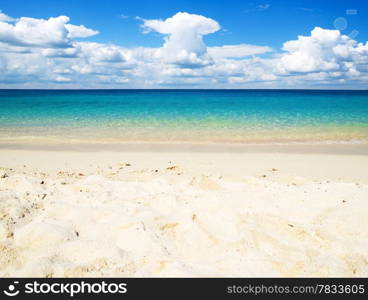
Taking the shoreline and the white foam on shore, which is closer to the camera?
the white foam on shore

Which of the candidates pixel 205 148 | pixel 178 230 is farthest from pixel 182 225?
pixel 205 148

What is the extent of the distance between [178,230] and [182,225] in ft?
0.40

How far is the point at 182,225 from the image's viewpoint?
415 centimetres

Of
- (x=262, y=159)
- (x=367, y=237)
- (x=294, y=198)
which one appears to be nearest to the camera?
(x=367, y=237)

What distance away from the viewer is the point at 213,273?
3145 millimetres

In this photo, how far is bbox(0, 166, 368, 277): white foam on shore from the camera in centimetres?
324

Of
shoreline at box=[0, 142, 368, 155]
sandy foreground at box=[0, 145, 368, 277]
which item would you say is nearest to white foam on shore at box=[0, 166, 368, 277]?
sandy foreground at box=[0, 145, 368, 277]

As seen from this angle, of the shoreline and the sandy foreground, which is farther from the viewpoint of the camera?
the shoreline

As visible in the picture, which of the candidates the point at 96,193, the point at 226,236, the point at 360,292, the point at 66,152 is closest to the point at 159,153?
the point at 66,152

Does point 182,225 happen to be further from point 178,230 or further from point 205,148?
point 205,148

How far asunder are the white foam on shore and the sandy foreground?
13 millimetres

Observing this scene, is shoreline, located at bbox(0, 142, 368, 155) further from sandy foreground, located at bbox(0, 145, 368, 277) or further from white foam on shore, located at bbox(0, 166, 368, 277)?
white foam on shore, located at bbox(0, 166, 368, 277)

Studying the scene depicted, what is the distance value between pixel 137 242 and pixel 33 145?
9.61 meters

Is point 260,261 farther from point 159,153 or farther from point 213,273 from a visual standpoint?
point 159,153
